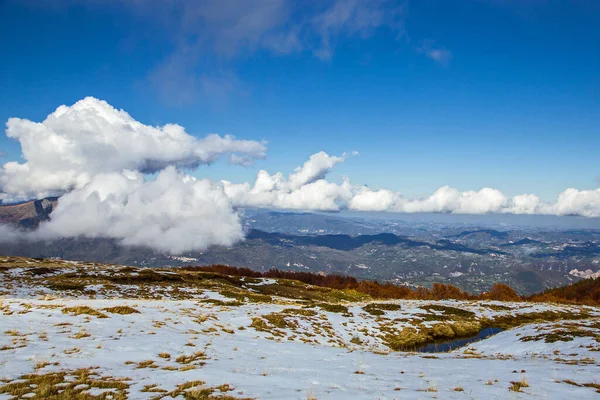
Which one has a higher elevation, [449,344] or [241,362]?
[241,362]

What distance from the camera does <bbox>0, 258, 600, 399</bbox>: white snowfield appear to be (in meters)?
10.6

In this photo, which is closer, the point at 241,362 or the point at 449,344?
the point at 241,362

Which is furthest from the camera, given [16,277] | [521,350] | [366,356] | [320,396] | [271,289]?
[271,289]

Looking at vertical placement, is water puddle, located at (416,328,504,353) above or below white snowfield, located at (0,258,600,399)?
below

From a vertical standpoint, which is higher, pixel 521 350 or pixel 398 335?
pixel 521 350

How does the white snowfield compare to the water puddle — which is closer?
the white snowfield

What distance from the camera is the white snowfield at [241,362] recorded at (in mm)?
10625

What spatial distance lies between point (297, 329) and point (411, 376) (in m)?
15.7

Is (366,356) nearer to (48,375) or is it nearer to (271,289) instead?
(48,375)

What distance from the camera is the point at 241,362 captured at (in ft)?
51.0

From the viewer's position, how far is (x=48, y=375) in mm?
11133

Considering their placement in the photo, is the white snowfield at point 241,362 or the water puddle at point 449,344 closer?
the white snowfield at point 241,362

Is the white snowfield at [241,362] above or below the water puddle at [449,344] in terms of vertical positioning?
above

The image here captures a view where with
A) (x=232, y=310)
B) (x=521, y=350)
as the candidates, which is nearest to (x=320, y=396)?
(x=521, y=350)
